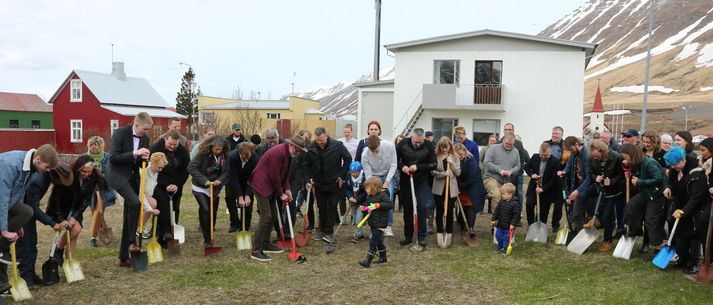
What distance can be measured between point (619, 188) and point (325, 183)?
4.32 metres

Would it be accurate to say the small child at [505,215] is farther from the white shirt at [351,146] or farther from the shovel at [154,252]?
the shovel at [154,252]

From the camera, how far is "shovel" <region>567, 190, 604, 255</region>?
7.71 metres

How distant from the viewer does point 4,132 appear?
117ft

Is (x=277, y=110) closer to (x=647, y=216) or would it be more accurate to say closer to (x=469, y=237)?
(x=469, y=237)

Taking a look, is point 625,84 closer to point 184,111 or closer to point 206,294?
point 184,111

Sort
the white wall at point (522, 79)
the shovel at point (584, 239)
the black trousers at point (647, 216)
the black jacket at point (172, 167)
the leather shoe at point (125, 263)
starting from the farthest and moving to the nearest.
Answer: the white wall at point (522, 79)
the shovel at point (584, 239)
the black jacket at point (172, 167)
the black trousers at point (647, 216)
the leather shoe at point (125, 263)

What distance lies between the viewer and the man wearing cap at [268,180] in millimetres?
7305

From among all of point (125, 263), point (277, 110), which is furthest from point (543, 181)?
point (277, 110)

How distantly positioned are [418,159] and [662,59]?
148 metres

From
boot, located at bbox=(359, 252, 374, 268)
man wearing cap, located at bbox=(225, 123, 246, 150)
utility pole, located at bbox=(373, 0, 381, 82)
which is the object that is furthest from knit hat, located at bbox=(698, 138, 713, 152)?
utility pole, located at bbox=(373, 0, 381, 82)

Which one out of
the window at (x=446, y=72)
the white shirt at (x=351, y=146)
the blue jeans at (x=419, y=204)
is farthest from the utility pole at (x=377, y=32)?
the blue jeans at (x=419, y=204)

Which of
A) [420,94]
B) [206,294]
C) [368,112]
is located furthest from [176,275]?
[368,112]

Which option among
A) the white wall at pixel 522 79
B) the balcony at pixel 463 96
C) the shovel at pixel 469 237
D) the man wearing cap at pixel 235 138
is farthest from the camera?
the balcony at pixel 463 96

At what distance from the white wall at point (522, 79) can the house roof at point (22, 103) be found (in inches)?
1893
